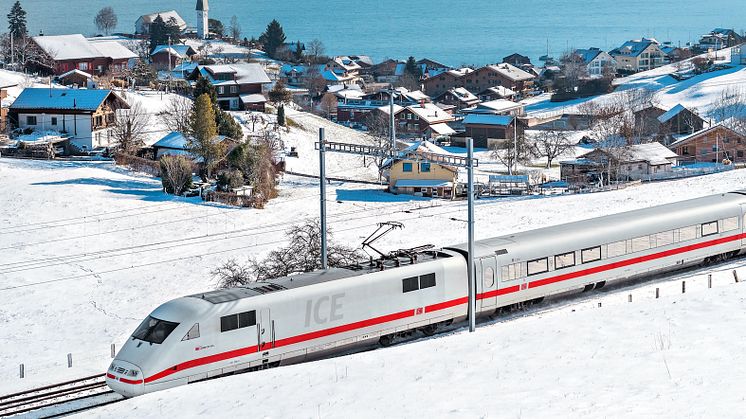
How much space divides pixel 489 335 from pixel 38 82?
69296mm

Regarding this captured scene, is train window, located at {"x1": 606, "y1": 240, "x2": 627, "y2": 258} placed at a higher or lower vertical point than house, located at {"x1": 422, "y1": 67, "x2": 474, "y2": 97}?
lower

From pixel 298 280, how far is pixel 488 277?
5548mm

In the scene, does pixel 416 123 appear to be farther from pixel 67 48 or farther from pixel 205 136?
pixel 205 136

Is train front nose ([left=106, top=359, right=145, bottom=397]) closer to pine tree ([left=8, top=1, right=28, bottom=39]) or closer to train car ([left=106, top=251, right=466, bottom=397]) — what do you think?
train car ([left=106, top=251, right=466, bottom=397])

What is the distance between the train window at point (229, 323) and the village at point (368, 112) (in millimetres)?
7970

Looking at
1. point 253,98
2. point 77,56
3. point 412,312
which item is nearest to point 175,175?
point 412,312

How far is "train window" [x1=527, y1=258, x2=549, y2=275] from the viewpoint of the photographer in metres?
25.7

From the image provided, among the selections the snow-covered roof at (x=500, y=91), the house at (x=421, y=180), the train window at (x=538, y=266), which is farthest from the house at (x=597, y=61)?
the train window at (x=538, y=266)

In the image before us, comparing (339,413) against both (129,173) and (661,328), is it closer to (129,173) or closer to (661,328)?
(661,328)

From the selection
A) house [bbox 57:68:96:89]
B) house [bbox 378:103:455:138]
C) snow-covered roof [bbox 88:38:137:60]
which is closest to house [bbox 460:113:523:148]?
house [bbox 378:103:455:138]

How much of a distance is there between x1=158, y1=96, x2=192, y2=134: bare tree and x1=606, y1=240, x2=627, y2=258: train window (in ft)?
132

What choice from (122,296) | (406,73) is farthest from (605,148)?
(406,73)

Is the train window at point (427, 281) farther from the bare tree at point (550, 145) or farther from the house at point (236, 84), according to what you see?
the house at point (236, 84)

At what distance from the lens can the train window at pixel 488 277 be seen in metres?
24.7
